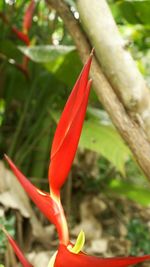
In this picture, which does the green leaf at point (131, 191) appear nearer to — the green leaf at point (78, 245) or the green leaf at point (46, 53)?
the green leaf at point (46, 53)

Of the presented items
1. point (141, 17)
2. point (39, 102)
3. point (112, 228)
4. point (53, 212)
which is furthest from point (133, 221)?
point (53, 212)

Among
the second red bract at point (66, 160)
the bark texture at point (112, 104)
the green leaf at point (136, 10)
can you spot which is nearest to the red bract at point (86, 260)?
the second red bract at point (66, 160)

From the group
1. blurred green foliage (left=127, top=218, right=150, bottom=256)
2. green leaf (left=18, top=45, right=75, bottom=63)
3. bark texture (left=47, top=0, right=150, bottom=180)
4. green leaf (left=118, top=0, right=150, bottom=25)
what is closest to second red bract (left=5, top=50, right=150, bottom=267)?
bark texture (left=47, top=0, right=150, bottom=180)

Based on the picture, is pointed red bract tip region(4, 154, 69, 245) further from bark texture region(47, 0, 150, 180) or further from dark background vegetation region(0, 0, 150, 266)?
dark background vegetation region(0, 0, 150, 266)

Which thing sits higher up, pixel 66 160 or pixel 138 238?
pixel 66 160

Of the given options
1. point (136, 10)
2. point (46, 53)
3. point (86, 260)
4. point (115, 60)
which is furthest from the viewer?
point (136, 10)

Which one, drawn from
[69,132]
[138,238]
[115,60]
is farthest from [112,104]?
[138,238]

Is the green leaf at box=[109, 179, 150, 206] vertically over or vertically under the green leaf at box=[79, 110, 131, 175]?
under

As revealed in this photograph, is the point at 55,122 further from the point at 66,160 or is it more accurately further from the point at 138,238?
the point at 66,160

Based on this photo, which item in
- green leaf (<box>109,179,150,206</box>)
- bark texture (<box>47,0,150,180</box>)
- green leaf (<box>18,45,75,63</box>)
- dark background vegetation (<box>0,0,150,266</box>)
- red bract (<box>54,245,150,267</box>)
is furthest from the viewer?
green leaf (<box>109,179,150,206</box>)
